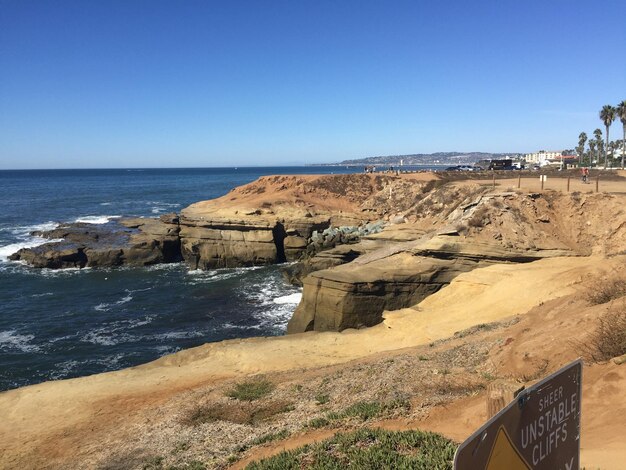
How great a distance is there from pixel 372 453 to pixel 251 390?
6617 millimetres

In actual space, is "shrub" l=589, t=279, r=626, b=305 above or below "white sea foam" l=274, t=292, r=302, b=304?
above

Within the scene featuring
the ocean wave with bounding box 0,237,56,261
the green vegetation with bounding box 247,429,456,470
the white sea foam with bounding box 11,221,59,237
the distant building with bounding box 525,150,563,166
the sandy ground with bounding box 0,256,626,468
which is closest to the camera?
the green vegetation with bounding box 247,429,456,470

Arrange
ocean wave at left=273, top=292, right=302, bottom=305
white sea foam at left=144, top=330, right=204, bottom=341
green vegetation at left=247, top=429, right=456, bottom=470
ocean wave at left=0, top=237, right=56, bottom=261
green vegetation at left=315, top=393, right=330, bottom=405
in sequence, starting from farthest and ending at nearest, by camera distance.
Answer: ocean wave at left=0, top=237, right=56, bottom=261 < ocean wave at left=273, top=292, right=302, bottom=305 < white sea foam at left=144, top=330, right=204, bottom=341 < green vegetation at left=315, top=393, right=330, bottom=405 < green vegetation at left=247, top=429, right=456, bottom=470

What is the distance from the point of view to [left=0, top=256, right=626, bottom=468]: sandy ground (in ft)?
26.9

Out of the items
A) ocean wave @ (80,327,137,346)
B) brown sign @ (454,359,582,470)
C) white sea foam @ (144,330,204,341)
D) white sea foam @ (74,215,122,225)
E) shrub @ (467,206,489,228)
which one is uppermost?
brown sign @ (454,359,582,470)

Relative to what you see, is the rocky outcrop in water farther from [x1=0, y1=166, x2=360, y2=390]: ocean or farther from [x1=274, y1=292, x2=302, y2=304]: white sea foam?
[x1=274, y1=292, x2=302, y2=304]: white sea foam

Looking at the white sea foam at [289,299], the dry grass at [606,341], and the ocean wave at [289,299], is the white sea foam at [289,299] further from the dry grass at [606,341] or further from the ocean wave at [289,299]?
the dry grass at [606,341]

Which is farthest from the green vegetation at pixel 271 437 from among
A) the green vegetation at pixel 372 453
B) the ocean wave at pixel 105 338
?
the ocean wave at pixel 105 338

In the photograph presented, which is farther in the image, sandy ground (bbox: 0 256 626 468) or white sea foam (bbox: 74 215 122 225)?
white sea foam (bbox: 74 215 122 225)

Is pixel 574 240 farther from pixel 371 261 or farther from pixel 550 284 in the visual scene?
pixel 371 261

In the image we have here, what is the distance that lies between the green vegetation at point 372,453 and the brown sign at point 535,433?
3236 mm

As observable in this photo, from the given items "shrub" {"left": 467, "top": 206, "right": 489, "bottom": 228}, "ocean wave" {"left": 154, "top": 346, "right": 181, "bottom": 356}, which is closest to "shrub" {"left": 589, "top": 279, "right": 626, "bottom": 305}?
"shrub" {"left": 467, "top": 206, "right": 489, "bottom": 228}

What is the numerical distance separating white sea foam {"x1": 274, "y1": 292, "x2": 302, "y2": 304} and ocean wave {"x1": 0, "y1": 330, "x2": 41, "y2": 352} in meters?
12.0

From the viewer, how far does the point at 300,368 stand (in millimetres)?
15602
